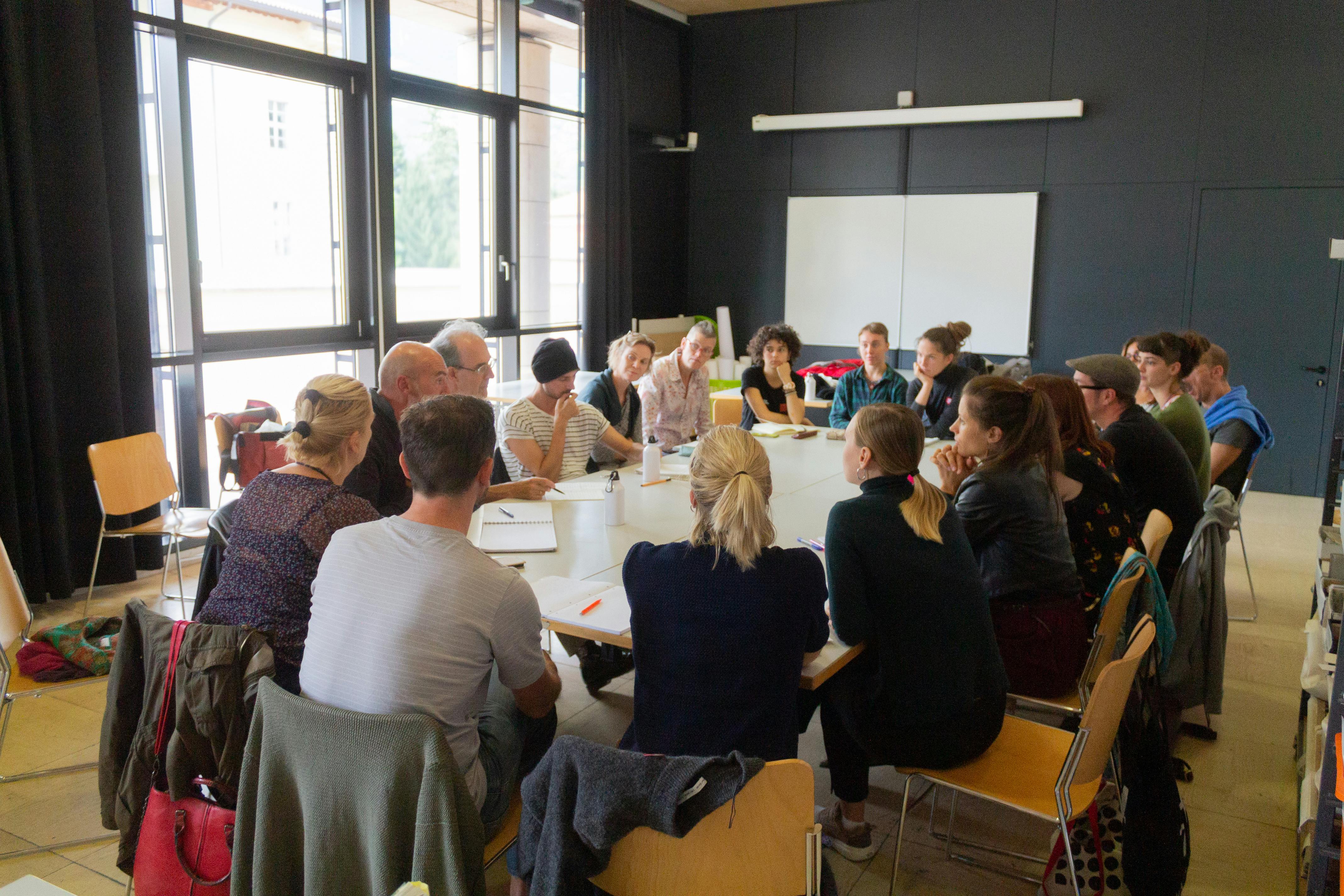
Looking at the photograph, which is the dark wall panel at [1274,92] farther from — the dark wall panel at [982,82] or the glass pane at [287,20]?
the glass pane at [287,20]

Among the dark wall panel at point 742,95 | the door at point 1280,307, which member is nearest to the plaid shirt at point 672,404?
the dark wall panel at point 742,95

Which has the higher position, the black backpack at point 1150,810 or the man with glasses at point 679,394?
the man with glasses at point 679,394

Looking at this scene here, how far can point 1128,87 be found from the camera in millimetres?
7262

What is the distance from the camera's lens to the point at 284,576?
83.3 inches

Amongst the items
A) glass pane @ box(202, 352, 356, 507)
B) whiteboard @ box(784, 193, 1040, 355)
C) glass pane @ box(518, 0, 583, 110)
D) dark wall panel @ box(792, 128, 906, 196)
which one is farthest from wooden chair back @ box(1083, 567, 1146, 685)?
dark wall panel @ box(792, 128, 906, 196)

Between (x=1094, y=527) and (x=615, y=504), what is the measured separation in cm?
146

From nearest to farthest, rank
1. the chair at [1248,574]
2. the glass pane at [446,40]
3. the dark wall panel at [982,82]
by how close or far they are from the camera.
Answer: the chair at [1248,574], the glass pane at [446,40], the dark wall panel at [982,82]

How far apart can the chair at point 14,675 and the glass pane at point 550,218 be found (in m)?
4.94

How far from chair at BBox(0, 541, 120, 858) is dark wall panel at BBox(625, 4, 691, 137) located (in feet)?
20.8

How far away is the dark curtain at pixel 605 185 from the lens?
7551 millimetres

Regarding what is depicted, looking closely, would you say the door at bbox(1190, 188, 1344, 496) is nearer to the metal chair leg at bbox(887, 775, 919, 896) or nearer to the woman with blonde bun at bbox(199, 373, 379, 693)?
the metal chair leg at bbox(887, 775, 919, 896)

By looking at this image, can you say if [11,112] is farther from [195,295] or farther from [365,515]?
[365,515]

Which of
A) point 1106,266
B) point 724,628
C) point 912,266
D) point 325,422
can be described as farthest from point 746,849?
point 912,266

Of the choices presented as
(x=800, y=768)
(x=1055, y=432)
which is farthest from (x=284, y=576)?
(x=1055, y=432)
